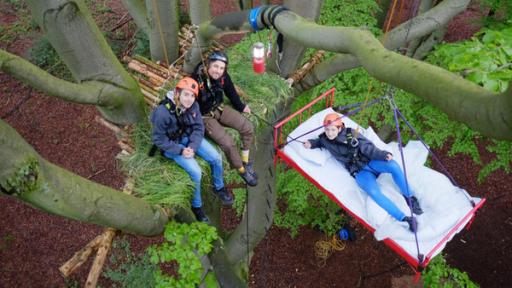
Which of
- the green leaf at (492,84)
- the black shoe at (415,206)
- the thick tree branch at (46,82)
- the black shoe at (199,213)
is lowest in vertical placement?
the black shoe at (415,206)

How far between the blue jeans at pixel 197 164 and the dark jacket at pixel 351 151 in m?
1.16

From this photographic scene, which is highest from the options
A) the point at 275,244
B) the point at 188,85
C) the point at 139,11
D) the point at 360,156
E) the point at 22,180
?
the point at 22,180

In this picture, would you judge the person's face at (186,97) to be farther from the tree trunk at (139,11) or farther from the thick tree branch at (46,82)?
the tree trunk at (139,11)

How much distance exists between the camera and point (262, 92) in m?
4.51

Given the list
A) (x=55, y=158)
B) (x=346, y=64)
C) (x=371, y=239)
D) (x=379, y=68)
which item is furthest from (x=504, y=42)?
(x=55, y=158)

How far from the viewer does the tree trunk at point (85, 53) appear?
2627 millimetres

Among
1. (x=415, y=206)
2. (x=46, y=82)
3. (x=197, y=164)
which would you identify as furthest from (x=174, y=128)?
(x=415, y=206)

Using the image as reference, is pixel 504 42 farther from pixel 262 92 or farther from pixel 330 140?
pixel 262 92

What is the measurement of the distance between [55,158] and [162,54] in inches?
166

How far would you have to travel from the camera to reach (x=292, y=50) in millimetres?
4402

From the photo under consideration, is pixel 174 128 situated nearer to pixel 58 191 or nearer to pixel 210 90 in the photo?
pixel 210 90

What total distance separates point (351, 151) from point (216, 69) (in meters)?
1.70

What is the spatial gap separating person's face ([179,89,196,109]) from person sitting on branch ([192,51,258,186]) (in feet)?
1.36

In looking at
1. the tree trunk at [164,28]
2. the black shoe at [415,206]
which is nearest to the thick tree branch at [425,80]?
the black shoe at [415,206]
